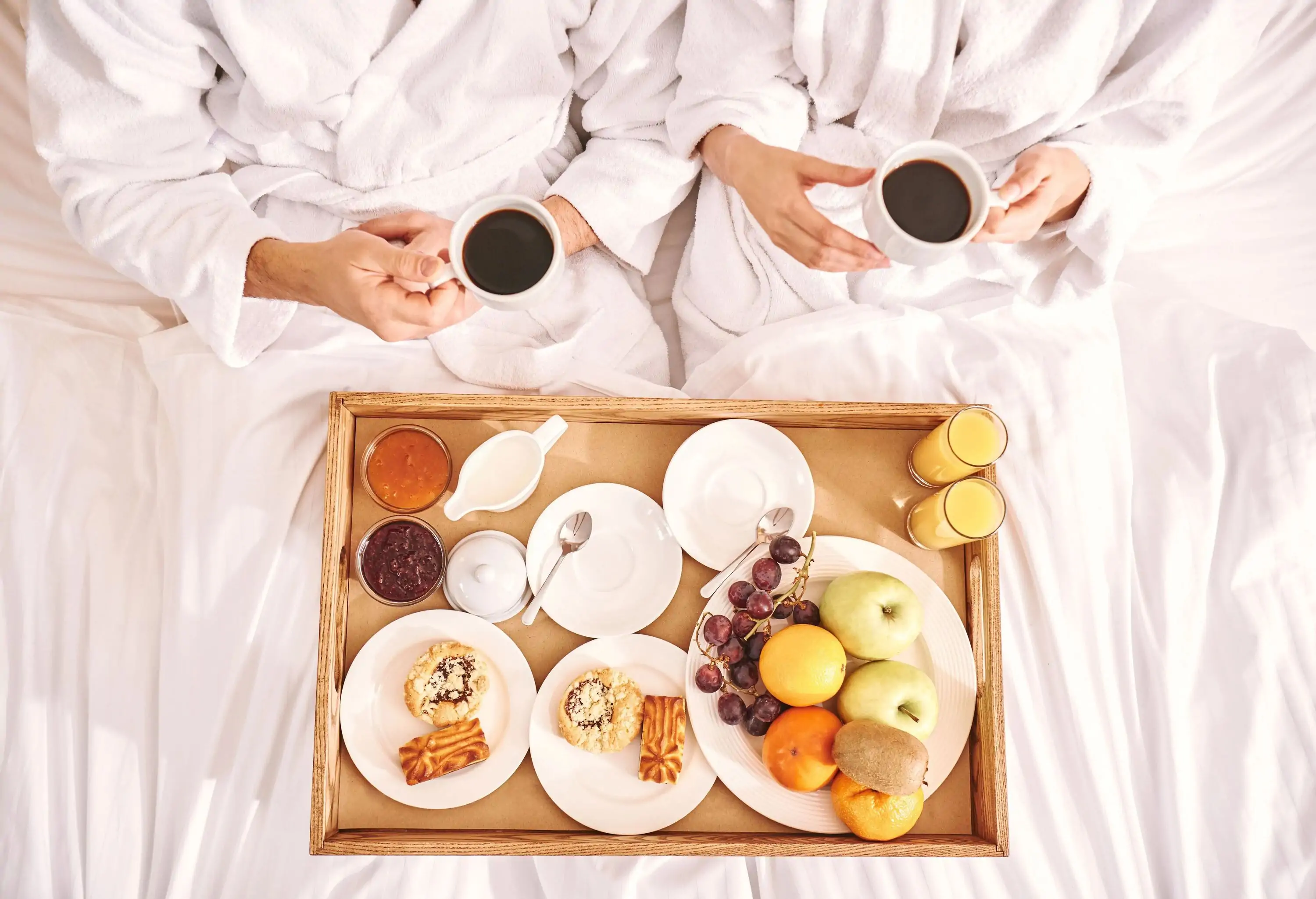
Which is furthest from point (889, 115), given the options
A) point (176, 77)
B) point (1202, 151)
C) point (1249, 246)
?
point (176, 77)

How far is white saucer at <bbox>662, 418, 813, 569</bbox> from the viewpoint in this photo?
46.4 inches

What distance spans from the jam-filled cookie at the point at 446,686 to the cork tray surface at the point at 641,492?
0.25 feet

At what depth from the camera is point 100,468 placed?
4.50ft

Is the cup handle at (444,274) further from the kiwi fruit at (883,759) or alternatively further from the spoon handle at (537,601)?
the kiwi fruit at (883,759)

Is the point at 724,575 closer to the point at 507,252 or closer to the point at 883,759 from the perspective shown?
the point at 883,759

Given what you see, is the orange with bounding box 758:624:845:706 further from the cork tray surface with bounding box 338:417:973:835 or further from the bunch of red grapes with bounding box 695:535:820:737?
the cork tray surface with bounding box 338:417:973:835

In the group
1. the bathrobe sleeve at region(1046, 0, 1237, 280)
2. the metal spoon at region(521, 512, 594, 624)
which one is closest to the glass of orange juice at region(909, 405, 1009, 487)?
the bathrobe sleeve at region(1046, 0, 1237, 280)

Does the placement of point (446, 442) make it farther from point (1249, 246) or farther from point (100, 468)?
point (1249, 246)

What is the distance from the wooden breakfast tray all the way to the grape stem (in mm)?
91

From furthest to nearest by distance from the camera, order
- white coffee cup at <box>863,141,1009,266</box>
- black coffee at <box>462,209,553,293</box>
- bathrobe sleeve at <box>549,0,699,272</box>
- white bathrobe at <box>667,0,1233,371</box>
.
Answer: bathrobe sleeve at <box>549,0,699,272</box> < white bathrobe at <box>667,0,1233,371</box> < black coffee at <box>462,209,553,293</box> < white coffee cup at <box>863,141,1009,266</box>

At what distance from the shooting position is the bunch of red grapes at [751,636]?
1088mm

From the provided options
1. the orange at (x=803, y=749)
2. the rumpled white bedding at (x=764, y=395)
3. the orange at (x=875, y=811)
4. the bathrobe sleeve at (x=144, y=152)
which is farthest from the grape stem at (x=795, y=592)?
the bathrobe sleeve at (x=144, y=152)

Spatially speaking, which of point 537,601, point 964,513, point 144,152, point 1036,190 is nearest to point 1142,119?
point 1036,190

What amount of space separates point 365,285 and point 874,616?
0.82 meters
